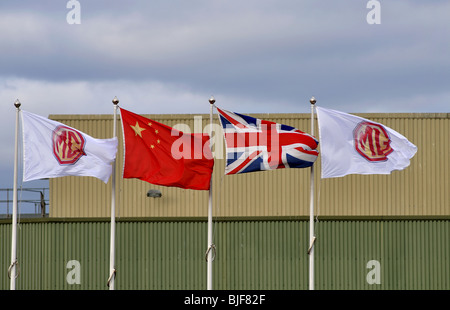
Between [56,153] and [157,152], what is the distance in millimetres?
3056

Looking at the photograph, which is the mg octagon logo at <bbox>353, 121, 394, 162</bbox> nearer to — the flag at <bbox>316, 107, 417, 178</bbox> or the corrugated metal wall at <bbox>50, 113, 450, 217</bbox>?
the flag at <bbox>316, 107, 417, 178</bbox>

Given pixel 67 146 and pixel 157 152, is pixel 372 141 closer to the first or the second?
pixel 157 152

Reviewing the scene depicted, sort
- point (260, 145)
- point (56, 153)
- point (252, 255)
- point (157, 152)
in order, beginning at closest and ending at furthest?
Answer: 1. point (56, 153)
2. point (157, 152)
3. point (260, 145)
4. point (252, 255)

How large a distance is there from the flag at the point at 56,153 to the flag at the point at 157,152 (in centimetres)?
95

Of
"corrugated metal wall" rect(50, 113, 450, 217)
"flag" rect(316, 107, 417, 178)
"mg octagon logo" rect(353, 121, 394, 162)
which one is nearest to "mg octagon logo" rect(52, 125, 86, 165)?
"flag" rect(316, 107, 417, 178)

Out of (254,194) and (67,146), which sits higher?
(67,146)

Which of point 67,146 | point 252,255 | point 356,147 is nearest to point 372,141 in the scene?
point 356,147

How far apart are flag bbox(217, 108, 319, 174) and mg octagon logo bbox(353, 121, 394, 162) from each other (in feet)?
4.56

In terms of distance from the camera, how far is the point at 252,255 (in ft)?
104

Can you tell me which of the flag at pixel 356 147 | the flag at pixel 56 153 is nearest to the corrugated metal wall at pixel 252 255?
the flag at pixel 356 147

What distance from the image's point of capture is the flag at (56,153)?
25203mm

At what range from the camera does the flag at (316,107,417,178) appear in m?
25.7

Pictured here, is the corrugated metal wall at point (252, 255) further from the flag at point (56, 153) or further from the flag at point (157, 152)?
the flag at point (56, 153)
